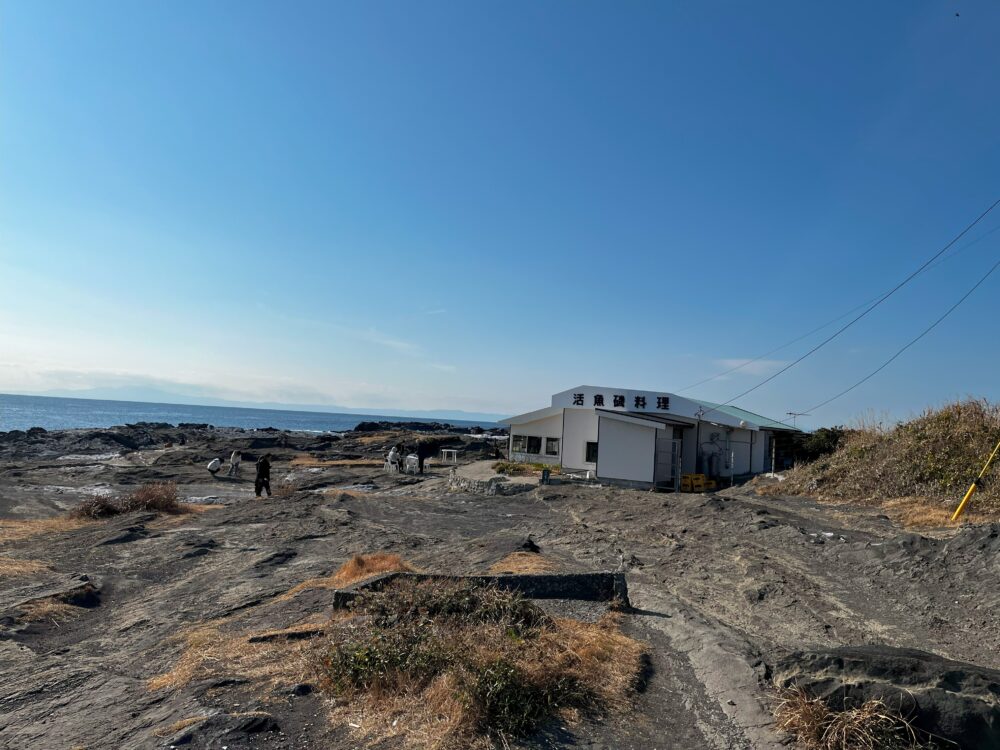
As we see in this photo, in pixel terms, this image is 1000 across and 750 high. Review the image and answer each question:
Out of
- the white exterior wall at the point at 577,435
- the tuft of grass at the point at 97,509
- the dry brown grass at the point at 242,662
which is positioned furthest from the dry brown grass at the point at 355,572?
the white exterior wall at the point at 577,435

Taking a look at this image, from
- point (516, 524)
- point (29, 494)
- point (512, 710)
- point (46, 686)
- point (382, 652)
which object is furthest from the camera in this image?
point (29, 494)

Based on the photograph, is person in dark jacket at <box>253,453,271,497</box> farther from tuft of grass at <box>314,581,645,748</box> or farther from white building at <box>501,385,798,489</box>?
tuft of grass at <box>314,581,645,748</box>

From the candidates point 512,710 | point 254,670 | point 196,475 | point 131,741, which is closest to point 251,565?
point 254,670

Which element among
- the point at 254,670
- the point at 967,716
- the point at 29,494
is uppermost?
the point at 967,716

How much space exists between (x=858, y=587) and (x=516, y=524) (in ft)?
32.8

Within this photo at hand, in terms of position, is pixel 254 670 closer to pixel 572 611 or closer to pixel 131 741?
pixel 131 741

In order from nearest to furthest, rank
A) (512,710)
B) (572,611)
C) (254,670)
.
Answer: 1. (512,710)
2. (254,670)
3. (572,611)

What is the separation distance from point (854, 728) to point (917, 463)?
62.8 ft

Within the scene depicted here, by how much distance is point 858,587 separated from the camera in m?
10.8

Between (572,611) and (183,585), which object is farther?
(183,585)

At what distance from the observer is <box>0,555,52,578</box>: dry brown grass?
11945mm

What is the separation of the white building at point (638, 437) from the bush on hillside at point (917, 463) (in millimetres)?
6558

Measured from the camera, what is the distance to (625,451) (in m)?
30.5

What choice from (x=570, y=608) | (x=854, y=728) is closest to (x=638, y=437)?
(x=570, y=608)
